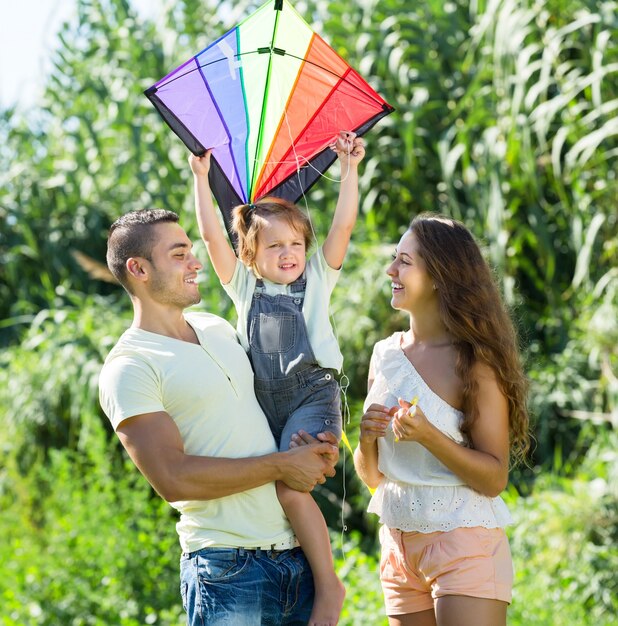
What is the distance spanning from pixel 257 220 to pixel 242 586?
0.97m

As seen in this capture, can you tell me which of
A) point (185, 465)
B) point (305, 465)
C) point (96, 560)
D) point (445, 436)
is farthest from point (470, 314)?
point (96, 560)

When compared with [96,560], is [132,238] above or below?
above

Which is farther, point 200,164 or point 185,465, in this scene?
point 200,164

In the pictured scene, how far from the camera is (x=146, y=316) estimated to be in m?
2.72

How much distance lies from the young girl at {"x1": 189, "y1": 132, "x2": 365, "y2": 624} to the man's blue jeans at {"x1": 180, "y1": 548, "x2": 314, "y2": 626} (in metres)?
0.07

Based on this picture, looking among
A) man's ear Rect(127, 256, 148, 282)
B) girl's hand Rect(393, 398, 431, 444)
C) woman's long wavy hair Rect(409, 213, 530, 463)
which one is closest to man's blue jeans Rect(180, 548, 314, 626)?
girl's hand Rect(393, 398, 431, 444)

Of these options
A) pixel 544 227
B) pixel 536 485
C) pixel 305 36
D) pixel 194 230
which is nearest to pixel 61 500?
pixel 194 230

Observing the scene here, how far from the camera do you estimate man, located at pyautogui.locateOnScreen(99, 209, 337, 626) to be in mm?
2525

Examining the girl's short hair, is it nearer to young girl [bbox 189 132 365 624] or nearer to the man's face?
young girl [bbox 189 132 365 624]

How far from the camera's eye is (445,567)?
8.57 ft

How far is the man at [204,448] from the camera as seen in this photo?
8.29ft

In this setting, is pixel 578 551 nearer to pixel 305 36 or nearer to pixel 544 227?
pixel 544 227

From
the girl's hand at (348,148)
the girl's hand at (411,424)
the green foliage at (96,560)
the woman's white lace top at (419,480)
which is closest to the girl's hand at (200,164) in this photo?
the girl's hand at (348,148)

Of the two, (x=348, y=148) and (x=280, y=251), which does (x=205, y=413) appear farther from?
(x=348, y=148)
